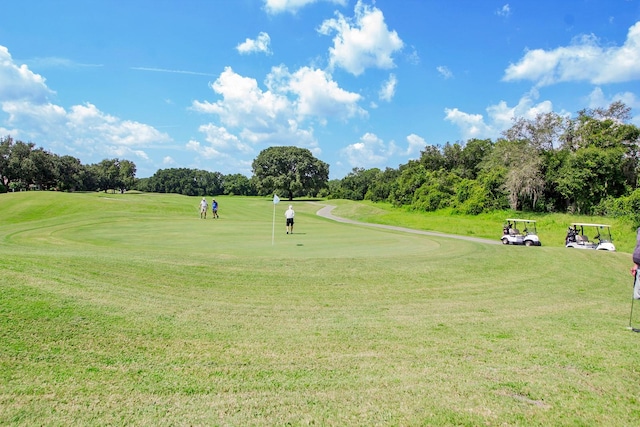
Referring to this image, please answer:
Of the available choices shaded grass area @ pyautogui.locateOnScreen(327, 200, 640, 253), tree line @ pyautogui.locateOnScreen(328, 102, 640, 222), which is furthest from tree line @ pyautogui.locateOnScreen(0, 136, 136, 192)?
tree line @ pyautogui.locateOnScreen(328, 102, 640, 222)

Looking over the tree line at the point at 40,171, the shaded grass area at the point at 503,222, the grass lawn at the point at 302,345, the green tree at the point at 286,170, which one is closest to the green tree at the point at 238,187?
the tree line at the point at 40,171

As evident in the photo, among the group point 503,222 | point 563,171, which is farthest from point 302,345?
point 563,171

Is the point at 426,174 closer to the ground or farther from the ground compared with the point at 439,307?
farther from the ground

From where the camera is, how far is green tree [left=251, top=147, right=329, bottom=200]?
9050 centimetres

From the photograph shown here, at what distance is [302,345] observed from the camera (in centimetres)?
640

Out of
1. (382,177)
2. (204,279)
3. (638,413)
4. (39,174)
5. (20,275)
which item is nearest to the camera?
(638,413)

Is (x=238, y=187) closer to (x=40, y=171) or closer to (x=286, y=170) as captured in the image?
(x=286, y=170)

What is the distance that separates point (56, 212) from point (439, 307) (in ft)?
141

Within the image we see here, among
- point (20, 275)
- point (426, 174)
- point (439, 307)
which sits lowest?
point (439, 307)

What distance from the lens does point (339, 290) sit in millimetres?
10766

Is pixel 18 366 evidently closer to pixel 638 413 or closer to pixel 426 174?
pixel 638 413

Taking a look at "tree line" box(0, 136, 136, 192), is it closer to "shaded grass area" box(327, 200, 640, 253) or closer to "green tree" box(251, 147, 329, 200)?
"green tree" box(251, 147, 329, 200)

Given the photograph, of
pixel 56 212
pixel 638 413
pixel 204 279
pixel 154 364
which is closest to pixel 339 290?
pixel 204 279

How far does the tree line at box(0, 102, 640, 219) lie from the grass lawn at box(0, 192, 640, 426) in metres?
35.7
